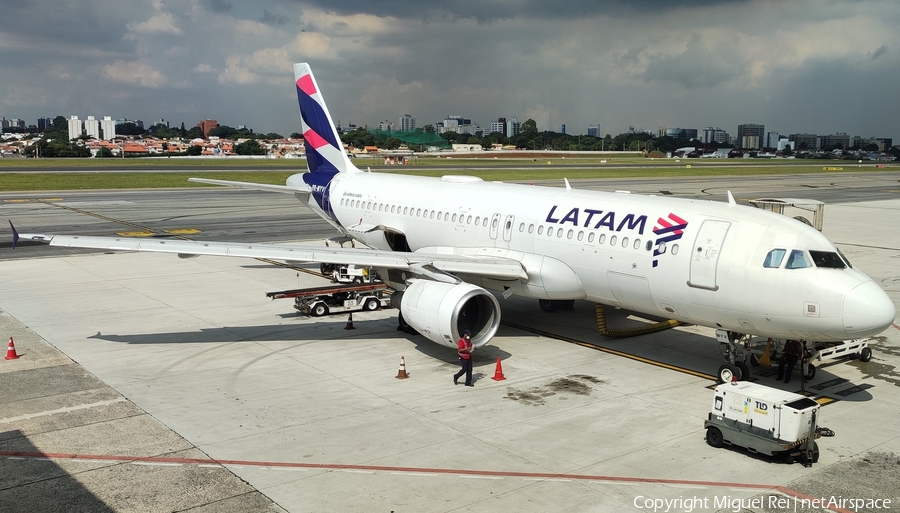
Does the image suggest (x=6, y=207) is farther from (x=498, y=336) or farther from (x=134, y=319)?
(x=498, y=336)

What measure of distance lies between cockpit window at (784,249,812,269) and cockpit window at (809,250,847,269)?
0.63ft

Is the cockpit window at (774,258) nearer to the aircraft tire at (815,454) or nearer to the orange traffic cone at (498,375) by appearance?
the aircraft tire at (815,454)

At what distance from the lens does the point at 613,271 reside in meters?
20.8

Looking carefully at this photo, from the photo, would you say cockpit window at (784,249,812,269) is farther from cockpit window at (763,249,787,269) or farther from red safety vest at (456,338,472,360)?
red safety vest at (456,338,472,360)

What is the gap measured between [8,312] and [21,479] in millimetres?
15224

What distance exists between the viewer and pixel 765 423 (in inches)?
577

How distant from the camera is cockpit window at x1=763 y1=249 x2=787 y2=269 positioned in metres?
17.7

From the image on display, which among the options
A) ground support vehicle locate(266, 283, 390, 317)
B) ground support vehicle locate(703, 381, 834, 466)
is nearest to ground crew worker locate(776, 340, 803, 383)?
ground support vehicle locate(703, 381, 834, 466)

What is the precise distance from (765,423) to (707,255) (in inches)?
208

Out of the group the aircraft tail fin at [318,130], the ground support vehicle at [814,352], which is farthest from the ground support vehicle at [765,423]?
the aircraft tail fin at [318,130]

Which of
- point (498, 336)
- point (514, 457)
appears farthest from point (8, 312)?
point (514, 457)

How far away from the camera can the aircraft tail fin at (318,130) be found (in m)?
34.9

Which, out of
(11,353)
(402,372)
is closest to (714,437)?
(402,372)

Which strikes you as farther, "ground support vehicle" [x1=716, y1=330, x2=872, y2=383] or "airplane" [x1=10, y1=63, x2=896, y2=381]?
"ground support vehicle" [x1=716, y1=330, x2=872, y2=383]
